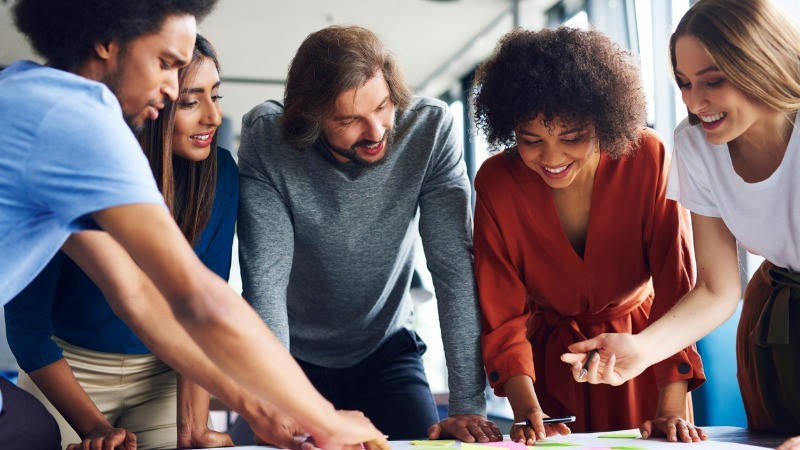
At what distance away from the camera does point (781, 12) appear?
4.73 feet

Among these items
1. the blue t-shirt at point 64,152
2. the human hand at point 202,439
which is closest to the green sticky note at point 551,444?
the human hand at point 202,439

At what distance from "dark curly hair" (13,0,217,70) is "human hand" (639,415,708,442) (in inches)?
42.3

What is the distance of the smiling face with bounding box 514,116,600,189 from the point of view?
5.41 feet

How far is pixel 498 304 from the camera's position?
1.73 m

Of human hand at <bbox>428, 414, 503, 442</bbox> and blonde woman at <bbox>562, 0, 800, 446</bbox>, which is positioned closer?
blonde woman at <bbox>562, 0, 800, 446</bbox>

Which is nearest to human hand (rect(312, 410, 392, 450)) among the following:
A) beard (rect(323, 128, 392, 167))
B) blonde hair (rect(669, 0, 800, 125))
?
beard (rect(323, 128, 392, 167))

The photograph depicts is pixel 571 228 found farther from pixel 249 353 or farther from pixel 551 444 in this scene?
pixel 249 353

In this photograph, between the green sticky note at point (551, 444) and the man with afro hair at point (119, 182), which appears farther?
the green sticky note at point (551, 444)

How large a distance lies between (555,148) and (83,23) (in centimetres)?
93

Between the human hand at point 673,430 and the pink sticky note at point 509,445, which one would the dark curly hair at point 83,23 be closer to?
the pink sticky note at point 509,445

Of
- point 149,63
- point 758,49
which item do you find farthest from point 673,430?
point 149,63

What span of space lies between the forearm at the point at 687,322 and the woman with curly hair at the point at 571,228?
0.05 metres

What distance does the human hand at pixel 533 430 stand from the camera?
1496 mm

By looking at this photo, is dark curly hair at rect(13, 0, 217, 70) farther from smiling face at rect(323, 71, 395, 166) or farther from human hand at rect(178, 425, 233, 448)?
human hand at rect(178, 425, 233, 448)
